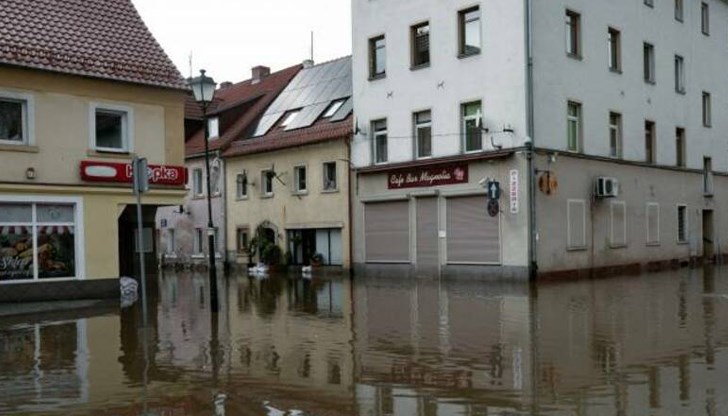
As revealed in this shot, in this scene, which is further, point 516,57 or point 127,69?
point 516,57

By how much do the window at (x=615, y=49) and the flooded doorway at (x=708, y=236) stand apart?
9.10m

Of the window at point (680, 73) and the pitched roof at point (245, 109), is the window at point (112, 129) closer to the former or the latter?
the pitched roof at point (245, 109)

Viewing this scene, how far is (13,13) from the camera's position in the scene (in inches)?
719

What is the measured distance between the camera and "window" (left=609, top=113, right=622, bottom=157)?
28.2 m

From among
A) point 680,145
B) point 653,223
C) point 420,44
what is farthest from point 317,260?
point 680,145

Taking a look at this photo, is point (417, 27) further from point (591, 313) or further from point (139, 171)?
point (139, 171)

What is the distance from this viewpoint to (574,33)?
26500 mm

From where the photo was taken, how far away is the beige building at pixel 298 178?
100 ft

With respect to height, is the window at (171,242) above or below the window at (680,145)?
below

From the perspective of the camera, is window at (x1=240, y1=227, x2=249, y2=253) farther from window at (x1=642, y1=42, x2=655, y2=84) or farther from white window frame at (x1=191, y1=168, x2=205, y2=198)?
window at (x1=642, y1=42, x2=655, y2=84)

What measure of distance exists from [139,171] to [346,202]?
1764 centimetres

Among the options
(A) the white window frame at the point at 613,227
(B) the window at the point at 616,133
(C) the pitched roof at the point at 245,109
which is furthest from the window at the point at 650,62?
(C) the pitched roof at the point at 245,109

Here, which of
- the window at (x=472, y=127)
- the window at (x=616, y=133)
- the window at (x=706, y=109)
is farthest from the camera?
the window at (x=706, y=109)

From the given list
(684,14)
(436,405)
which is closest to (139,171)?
(436,405)
